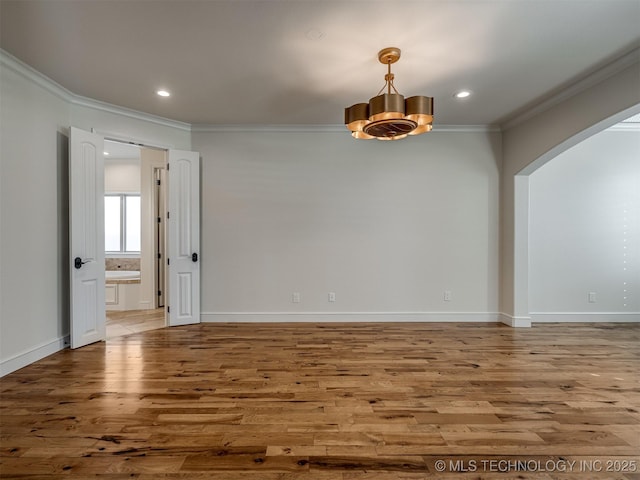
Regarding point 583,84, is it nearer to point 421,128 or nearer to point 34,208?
point 421,128

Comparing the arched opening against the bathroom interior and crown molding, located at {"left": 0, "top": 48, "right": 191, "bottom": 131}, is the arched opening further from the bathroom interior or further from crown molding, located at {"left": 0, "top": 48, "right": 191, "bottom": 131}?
the bathroom interior

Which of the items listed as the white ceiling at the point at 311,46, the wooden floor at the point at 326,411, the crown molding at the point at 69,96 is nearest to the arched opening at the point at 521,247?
the wooden floor at the point at 326,411

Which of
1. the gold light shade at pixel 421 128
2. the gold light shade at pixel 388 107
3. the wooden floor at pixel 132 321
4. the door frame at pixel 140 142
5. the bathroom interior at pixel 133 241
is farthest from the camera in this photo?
the bathroom interior at pixel 133 241

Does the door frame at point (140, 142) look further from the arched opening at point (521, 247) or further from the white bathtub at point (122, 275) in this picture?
the arched opening at point (521, 247)

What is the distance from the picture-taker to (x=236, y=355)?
127 inches

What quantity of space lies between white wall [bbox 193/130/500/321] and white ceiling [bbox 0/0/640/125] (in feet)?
3.09

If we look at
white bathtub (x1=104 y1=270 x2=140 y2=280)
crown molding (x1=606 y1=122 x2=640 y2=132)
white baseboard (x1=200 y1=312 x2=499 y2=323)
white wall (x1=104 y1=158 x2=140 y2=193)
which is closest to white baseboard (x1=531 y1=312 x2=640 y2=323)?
white baseboard (x1=200 y1=312 x2=499 y2=323)

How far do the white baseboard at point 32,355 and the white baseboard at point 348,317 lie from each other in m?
1.66

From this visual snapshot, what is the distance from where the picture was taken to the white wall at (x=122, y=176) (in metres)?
6.73

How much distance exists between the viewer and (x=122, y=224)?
699 centimetres

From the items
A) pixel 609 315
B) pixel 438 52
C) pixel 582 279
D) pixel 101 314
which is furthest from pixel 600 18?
pixel 101 314

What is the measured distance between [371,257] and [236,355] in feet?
7.68

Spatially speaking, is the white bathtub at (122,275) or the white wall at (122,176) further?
the white wall at (122,176)

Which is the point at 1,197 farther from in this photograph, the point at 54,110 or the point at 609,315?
the point at 609,315
